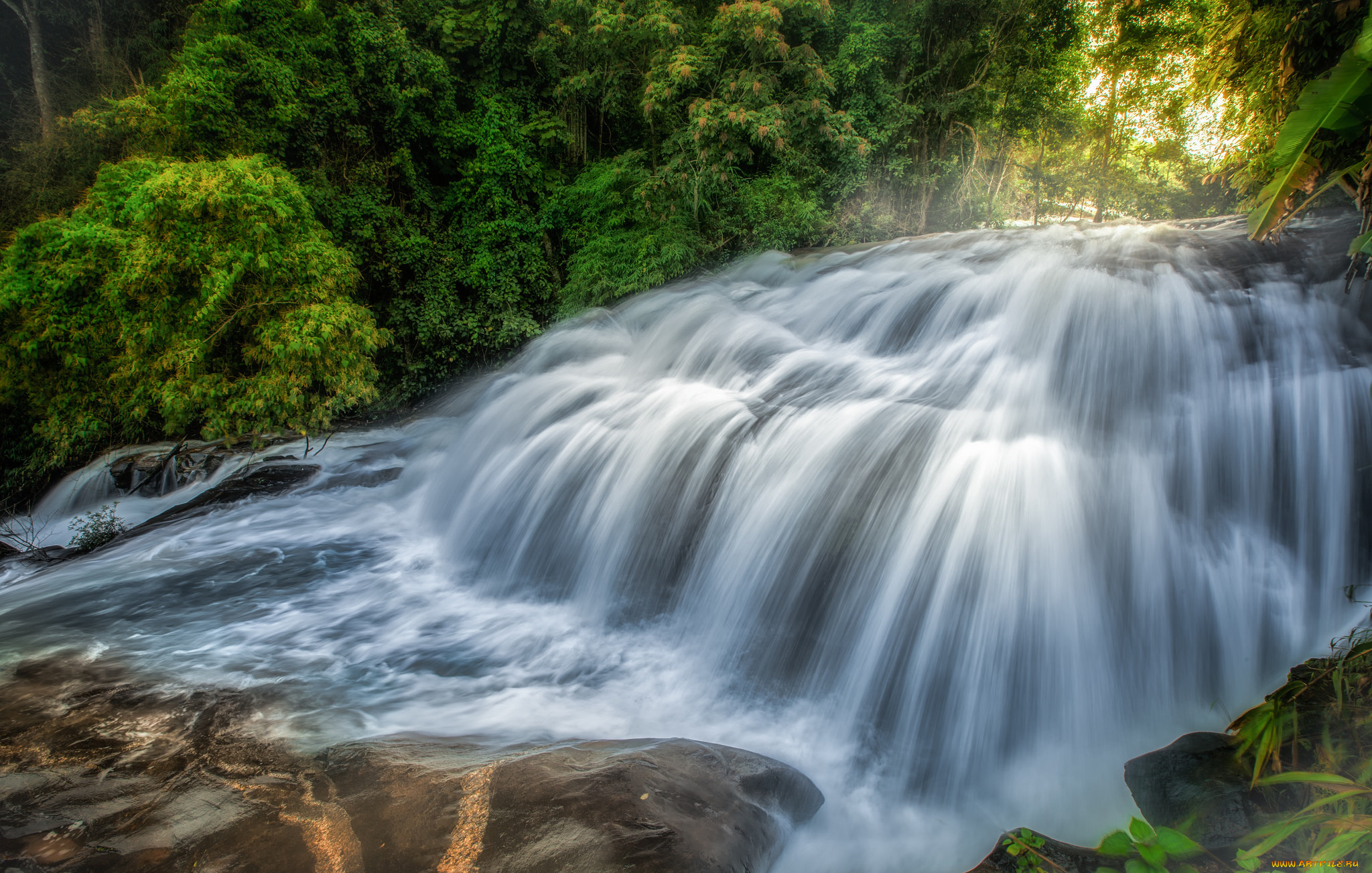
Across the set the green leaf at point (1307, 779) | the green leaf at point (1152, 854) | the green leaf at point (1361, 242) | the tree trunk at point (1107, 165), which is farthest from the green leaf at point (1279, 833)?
the tree trunk at point (1107, 165)

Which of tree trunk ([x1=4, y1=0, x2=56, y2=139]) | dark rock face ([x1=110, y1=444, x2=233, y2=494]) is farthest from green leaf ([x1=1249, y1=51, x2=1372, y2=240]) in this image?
tree trunk ([x1=4, y1=0, x2=56, y2=139])

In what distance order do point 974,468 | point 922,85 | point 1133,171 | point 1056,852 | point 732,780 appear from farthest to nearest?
point 1133,171, point 922,85, point 974,468, point 732,780, point 1056,852

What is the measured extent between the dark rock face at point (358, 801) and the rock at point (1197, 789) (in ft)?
4.58

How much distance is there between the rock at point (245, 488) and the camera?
249 inches

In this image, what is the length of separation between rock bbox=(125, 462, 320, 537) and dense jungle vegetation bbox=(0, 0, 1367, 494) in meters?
0.61

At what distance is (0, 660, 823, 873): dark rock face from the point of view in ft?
6.97

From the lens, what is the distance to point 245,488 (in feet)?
22.5

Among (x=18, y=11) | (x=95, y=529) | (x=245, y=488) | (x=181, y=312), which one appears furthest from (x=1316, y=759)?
(x=18, y=11)

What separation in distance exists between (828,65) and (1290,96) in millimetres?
8588

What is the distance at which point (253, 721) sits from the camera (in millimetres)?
3121

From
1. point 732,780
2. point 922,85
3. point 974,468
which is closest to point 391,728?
point 732,780

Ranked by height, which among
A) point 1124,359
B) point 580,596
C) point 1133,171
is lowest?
point 580,596

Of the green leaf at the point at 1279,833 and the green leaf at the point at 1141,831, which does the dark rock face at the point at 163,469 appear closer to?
the green leaf at the point at 1141,831

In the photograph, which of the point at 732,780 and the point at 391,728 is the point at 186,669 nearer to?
the point at 391,728
